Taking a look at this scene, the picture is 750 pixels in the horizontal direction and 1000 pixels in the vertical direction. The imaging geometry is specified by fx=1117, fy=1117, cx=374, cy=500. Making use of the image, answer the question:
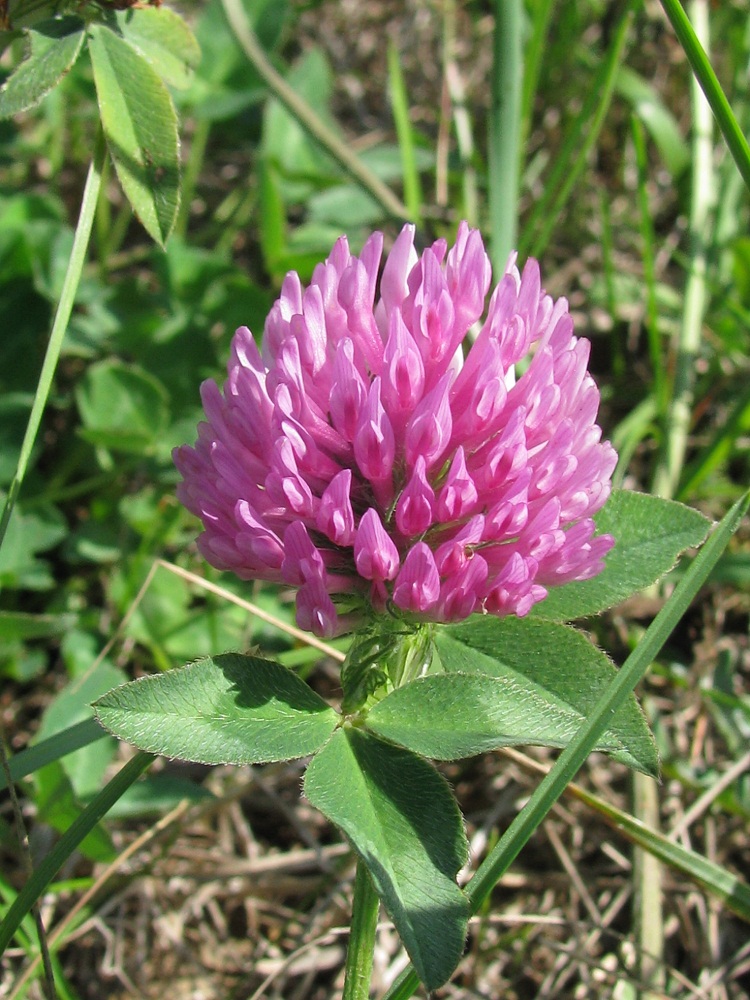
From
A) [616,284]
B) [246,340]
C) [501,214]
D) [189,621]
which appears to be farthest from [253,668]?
[616,284]

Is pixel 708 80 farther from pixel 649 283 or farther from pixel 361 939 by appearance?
pixel 361 939

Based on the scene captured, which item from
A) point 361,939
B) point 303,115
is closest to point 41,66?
point 303,115

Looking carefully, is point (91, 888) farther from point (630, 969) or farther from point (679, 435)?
point (679, 435)

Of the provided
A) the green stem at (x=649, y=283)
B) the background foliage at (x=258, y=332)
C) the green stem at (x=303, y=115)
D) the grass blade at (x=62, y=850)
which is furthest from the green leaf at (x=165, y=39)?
the green stem at (x=649, y=283)

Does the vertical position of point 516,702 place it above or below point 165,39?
below

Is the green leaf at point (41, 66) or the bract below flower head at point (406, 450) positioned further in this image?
the green leaf at point (41, 66)

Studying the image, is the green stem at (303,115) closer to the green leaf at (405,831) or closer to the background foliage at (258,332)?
the background foliage at (258,332)
